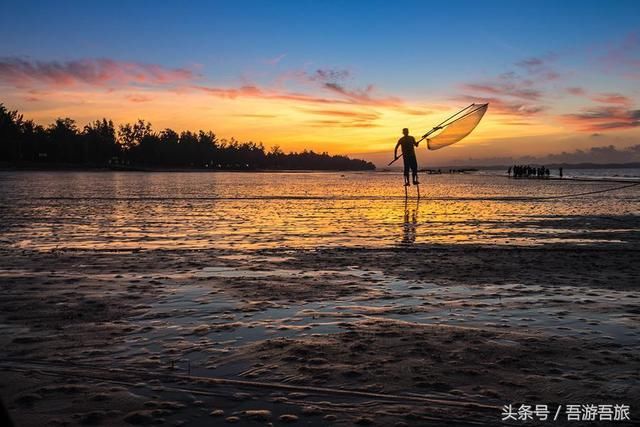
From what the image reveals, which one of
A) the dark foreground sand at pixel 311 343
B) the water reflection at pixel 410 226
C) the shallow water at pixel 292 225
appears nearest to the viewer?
the dark foreground sand at pixel 311 343

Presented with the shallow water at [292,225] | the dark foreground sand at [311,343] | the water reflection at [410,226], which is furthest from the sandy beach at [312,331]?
the water reflection at [410,226]

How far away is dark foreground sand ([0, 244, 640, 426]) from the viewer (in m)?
4.14

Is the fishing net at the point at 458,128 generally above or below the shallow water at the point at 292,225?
above

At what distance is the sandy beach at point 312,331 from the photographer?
4188mm

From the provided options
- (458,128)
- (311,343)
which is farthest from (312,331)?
(458,128)

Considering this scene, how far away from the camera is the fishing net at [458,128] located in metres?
19.5

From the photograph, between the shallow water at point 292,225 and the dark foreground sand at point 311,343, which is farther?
the shallow water at point 292,225

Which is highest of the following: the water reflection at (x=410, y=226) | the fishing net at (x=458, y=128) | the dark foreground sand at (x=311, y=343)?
the fishing net at (x=458, y=128)

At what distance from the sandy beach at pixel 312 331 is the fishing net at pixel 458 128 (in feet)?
22.8

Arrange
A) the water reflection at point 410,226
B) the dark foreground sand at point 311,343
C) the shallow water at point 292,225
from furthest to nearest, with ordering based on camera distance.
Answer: the water reflection at point 410,226 → the shallow water at point 292,225 → the dark foreground sand at point 311,343

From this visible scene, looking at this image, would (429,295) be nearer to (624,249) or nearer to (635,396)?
(635,396)

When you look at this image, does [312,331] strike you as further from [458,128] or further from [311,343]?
[458,128]

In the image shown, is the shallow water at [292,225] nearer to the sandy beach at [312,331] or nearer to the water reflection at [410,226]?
the water reflection at [410,226]

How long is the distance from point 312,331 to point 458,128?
15.8 metres
